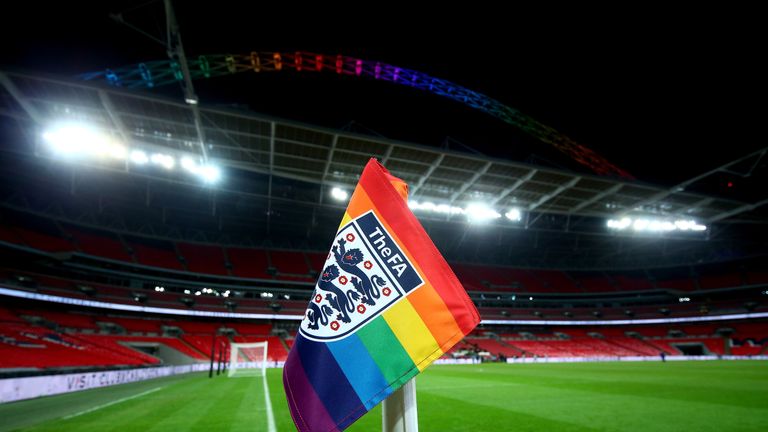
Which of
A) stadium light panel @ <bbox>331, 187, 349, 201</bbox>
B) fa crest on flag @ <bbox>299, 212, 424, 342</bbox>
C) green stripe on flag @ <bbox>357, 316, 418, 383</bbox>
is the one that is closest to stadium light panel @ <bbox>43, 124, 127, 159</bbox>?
stadium light panel @ <bbox>331, 187, 349, 201</bbox>

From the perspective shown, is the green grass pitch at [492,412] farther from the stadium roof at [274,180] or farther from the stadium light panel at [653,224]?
the stadium light panel at [653,224]

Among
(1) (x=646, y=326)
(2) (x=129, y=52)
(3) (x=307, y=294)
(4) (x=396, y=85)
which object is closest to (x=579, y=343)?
(1) (x=646, y=326)

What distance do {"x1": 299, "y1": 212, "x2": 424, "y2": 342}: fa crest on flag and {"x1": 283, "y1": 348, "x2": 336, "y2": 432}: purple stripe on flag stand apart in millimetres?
160

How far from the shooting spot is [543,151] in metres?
26.8

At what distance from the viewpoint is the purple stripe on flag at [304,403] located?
1.41 m

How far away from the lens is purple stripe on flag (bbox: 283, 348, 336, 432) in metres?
1.41

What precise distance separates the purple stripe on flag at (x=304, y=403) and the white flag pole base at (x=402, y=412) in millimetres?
280

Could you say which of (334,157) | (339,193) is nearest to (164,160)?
(334,157)

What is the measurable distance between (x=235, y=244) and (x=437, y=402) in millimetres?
39382

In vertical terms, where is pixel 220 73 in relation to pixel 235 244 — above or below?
above

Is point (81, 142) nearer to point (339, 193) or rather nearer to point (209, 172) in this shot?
point (209, 172)

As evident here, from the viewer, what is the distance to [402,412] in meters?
1.58

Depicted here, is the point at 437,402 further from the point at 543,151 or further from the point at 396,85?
the point at 543,151

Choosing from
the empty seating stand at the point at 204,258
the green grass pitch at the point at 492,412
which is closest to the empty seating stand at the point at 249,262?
the empty seating stand at the point at 204,258
